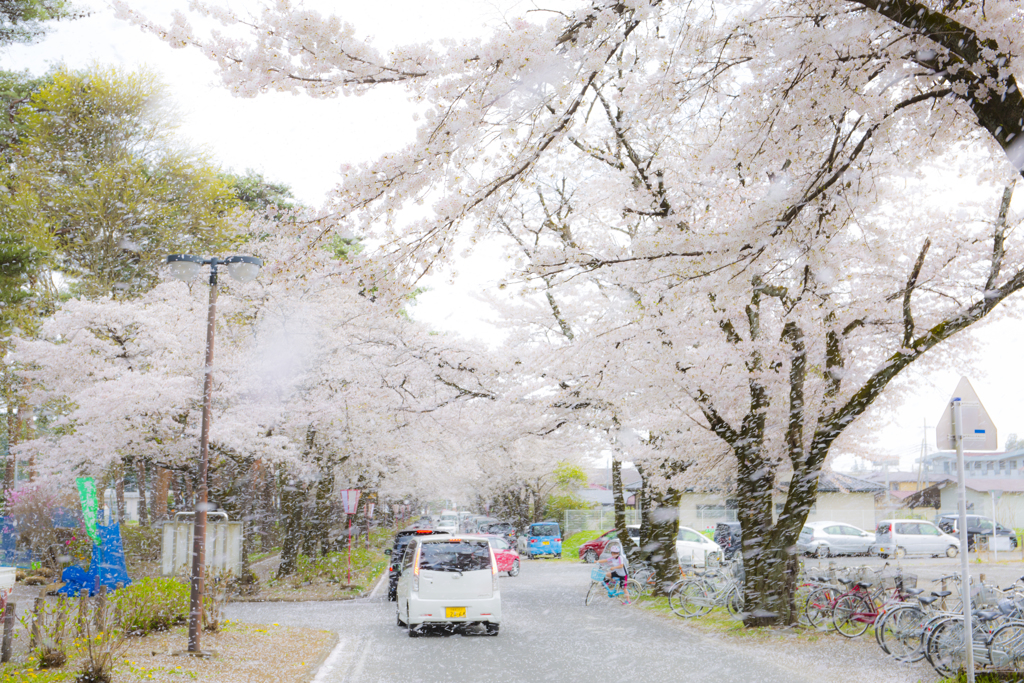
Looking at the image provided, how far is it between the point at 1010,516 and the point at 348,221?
4070 centimetres

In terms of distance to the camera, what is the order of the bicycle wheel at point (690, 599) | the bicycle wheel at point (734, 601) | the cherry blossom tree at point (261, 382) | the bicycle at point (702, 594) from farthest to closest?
the cherry blossom tree at point (261, 382) → the bicycle wheel at point (690, 599) → the bicycle at point (702, 594) → the bicycle wheel at point (734, 601)

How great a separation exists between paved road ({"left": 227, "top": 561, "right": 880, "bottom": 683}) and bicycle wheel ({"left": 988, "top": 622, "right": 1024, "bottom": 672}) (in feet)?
6.03

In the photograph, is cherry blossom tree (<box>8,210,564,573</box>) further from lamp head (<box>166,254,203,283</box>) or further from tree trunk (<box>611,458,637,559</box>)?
lamp head (<box>166,254,203,283</box>)

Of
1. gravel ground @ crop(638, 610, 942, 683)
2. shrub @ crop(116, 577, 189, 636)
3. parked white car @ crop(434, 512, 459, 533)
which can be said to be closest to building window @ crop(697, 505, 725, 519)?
parked white car @ crop(434, 512, 459, 533)

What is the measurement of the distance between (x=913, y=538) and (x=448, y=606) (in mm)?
26465

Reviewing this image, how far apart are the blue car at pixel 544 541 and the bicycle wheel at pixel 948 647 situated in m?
32.6

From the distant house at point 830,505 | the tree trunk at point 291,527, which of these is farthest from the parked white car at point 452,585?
the distant house at point 830,505

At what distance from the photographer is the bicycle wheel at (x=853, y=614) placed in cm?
1173

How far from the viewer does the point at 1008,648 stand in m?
7.91

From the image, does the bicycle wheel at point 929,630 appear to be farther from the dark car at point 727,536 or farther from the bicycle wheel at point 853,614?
the dark car at point 727,536

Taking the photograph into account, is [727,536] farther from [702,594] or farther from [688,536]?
[702,594]

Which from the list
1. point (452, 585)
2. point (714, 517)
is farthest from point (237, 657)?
point (714, 517)

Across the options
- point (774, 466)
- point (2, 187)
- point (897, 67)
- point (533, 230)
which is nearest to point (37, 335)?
point (2, 187)

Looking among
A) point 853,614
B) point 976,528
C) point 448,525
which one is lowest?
point 448,525
